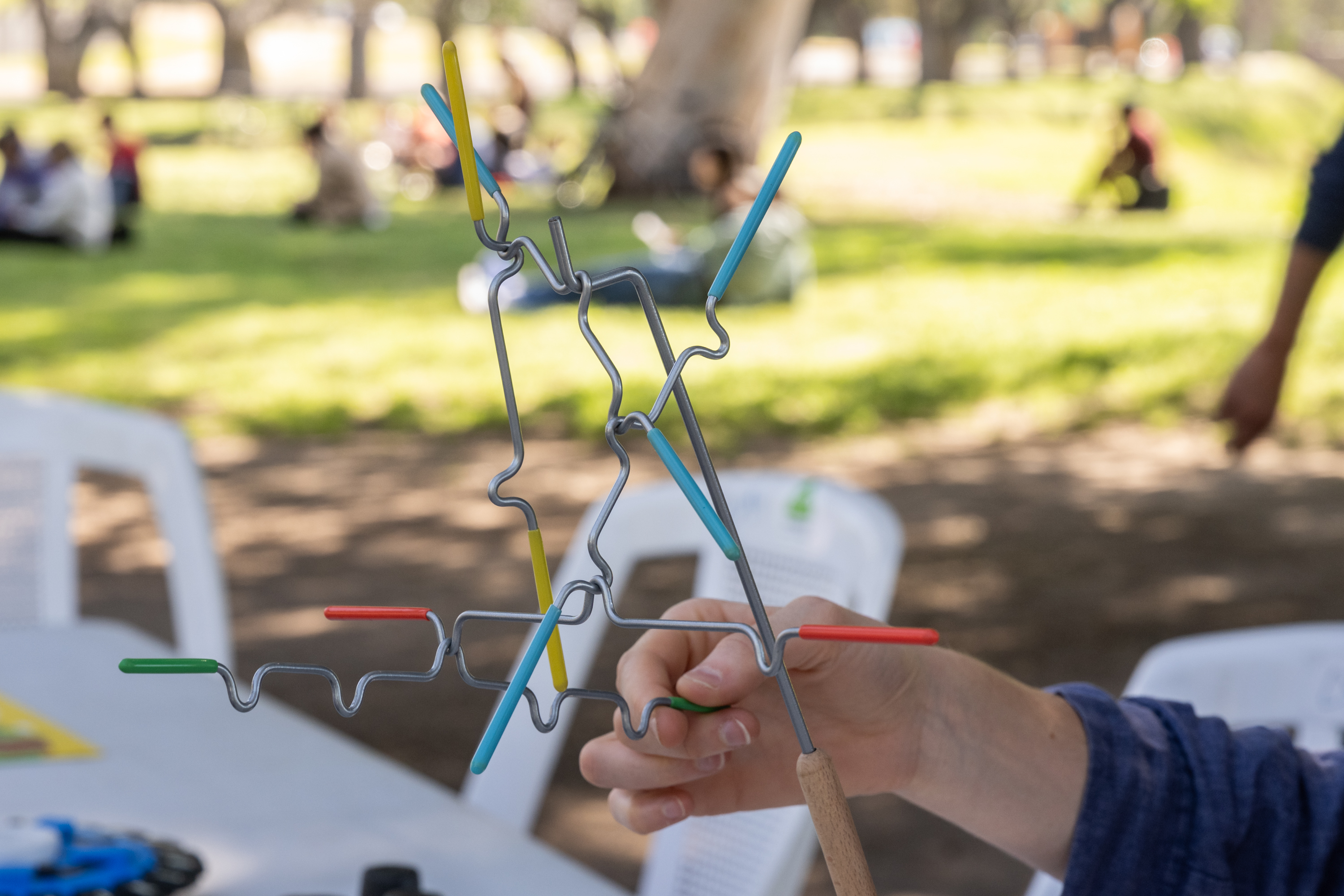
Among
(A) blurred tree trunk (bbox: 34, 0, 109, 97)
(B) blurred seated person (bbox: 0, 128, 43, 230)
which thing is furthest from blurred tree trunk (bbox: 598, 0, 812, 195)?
(A) blurred tree trunk (bbox: 34, 0, 109, 97)

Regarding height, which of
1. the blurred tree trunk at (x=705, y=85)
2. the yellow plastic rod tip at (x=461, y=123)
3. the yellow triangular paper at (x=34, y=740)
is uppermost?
the blurred tree trunk at (x=705, y=85)

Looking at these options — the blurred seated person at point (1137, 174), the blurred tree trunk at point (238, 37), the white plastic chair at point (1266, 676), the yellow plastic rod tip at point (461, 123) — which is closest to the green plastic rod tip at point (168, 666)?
the yellow plastic rod tip at point (461, 123)

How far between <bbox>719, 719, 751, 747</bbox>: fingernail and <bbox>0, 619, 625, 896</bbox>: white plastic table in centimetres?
49

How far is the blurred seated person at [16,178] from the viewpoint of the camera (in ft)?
45.1

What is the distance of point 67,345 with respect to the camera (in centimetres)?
867

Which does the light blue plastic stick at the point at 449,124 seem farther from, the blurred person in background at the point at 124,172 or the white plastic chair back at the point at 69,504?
the blurred person in background at the point at 124,172

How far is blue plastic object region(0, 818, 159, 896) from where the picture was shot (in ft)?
3.70

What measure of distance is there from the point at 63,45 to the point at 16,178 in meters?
22.5

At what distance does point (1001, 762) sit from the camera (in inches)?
45.8

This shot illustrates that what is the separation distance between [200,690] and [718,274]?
1.37 meters

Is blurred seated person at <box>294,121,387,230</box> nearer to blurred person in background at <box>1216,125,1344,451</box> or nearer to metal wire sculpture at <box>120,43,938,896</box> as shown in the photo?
blurred person in background at <box>1216,125,1344,451</box>

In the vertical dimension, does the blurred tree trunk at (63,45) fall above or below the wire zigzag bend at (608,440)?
above

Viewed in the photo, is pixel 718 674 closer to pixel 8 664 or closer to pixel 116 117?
pixel 8 664

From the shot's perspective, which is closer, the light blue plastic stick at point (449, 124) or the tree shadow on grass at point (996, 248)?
the light blue plastic stick at point (449, 124)
